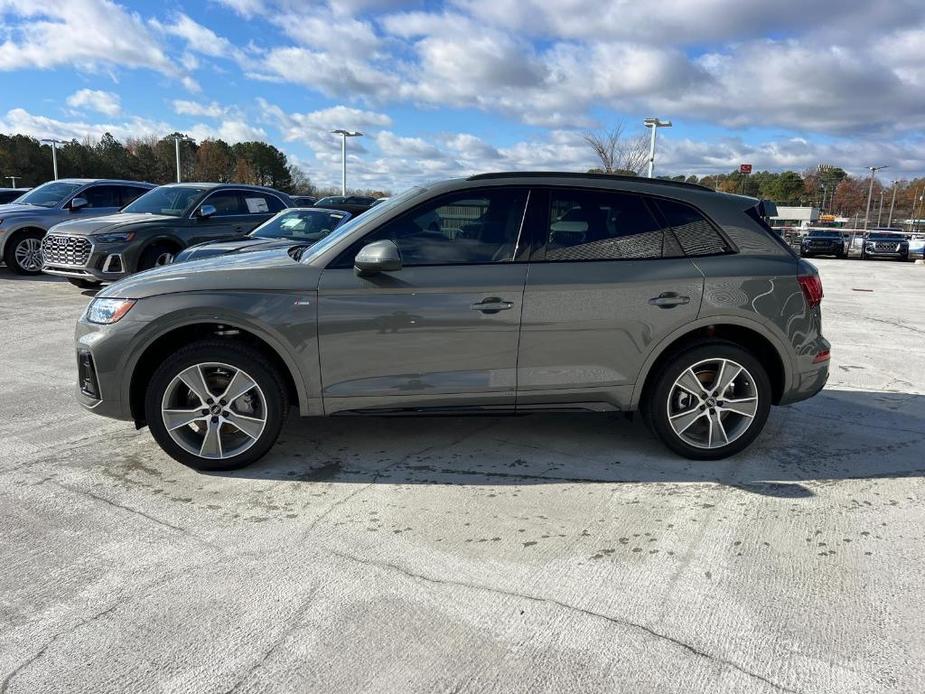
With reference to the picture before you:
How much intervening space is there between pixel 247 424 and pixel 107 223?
7.49 meters

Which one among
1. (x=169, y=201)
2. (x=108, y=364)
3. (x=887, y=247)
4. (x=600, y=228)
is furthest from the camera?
(x=887, y=247)

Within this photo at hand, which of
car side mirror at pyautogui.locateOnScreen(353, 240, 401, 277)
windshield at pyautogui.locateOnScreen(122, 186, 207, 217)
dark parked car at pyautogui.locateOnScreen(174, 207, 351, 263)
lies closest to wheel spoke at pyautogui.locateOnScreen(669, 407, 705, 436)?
car side mirror at pyautogui.locateOnScreen(353, 240, 401, 277)

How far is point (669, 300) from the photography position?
3844 mm

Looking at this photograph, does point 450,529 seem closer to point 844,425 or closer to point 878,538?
point 878,538

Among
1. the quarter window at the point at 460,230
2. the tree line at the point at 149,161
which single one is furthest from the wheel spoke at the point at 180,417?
the tree line at the point at 149,161

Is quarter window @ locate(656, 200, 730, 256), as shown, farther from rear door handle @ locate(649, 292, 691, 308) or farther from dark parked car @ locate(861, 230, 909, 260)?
dark parked car @ locate(861, 230, 909, 260)

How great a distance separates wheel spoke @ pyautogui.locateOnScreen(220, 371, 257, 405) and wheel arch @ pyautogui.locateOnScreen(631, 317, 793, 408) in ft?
7.59

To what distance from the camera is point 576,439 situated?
4.46 m

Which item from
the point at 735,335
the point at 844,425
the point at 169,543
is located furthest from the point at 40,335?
the point at 844,425

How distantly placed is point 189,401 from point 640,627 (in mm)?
2747

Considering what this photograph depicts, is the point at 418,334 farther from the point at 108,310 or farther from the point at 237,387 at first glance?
the point at 108,310

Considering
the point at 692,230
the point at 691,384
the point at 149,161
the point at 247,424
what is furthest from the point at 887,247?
the point at 149,161

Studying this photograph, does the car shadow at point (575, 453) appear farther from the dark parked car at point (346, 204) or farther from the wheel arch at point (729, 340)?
the dark parked car at point (346, 204)

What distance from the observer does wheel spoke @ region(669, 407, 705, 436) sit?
404 centimetres
